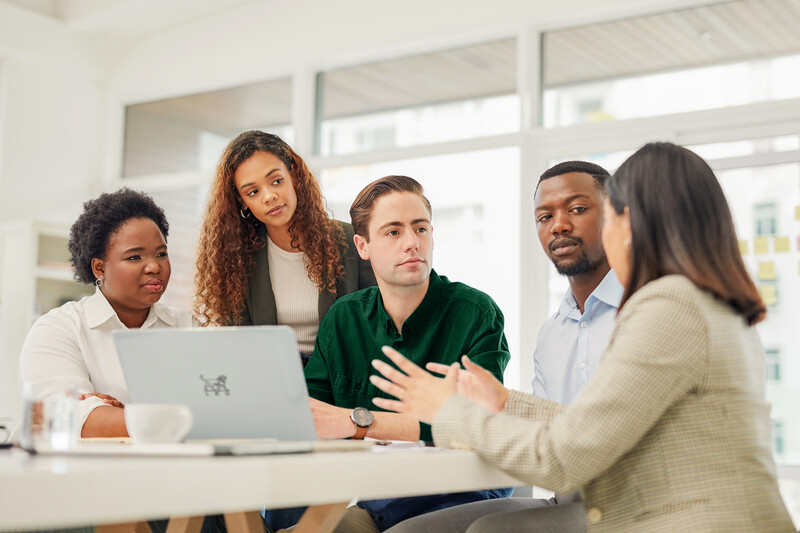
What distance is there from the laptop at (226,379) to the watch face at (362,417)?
1.30 feet

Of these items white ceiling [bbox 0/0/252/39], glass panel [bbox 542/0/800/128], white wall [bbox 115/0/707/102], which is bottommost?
glass panel [bbox 542/0/800/128]

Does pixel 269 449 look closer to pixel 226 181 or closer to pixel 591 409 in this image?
pixel 591 409

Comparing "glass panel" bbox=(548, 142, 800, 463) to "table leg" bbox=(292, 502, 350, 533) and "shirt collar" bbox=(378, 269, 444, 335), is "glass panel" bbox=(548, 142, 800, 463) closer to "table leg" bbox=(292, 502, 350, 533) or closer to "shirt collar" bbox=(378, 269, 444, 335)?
"shirt collar" bbox=(378, 269, 444, 335)

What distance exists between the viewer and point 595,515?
126 cm

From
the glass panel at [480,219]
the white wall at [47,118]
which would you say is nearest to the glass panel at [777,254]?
the glass panel at [480,219]

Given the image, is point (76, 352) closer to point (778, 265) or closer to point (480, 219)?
point (480, 219)

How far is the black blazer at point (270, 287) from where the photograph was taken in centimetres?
246

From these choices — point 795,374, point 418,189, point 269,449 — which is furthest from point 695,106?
point 269,449

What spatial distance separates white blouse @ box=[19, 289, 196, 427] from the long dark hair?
1.34m

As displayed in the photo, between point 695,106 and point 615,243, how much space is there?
122 inches

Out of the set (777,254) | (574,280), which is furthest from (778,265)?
(574,280)

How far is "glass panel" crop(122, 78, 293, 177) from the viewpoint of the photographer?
5.74 m

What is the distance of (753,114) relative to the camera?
13.1ft

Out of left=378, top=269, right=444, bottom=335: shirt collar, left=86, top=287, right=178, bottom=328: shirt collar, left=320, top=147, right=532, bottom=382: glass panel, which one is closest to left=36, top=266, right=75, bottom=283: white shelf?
left=320, top=147, right=532, bottom=382: glass panel
